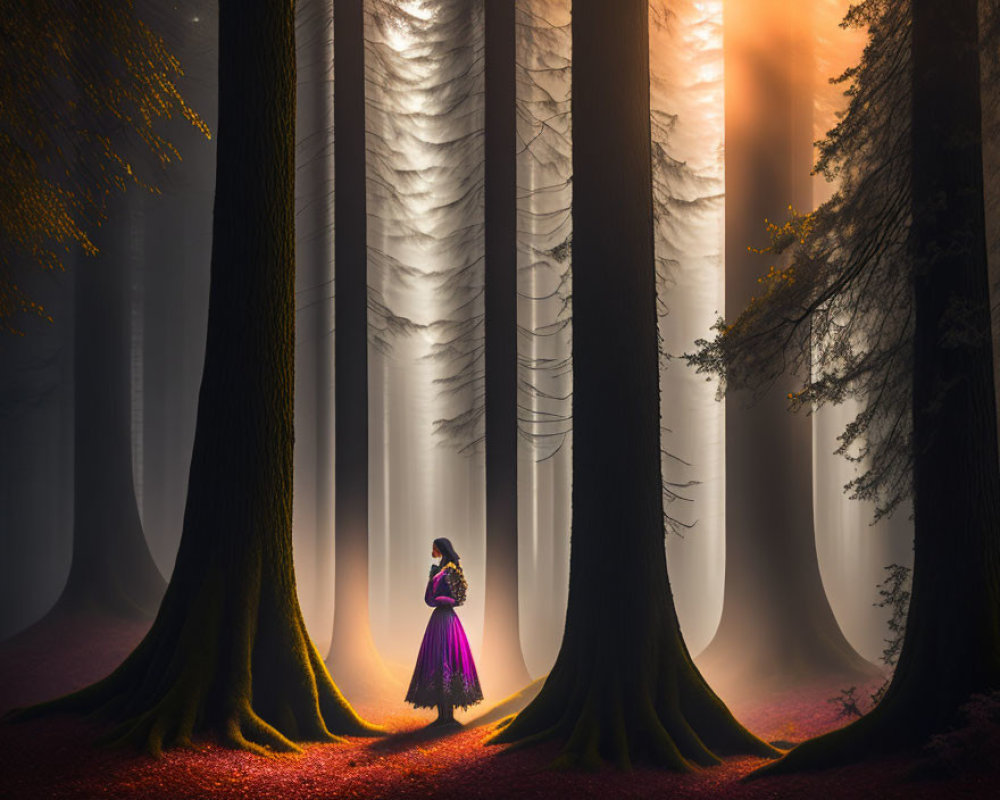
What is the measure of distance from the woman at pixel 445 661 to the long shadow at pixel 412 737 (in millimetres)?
128

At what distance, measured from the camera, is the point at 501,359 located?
13930mm

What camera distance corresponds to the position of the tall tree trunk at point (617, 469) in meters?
8.24

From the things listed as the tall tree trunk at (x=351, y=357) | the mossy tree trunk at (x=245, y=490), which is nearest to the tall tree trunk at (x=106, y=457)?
the tall tree trunk at (x=351, y=357)

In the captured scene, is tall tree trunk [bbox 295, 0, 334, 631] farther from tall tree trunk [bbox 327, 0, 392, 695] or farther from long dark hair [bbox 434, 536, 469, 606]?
long dark hair [bbox 434, 536, 469, 606]

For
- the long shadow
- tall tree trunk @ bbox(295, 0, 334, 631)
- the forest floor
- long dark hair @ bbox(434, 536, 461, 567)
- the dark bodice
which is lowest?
the long shadow

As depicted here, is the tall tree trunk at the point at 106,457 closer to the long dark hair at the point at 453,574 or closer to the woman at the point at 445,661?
the woman at the point at 445,661

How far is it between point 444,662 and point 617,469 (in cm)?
355

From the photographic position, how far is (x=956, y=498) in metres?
7.19

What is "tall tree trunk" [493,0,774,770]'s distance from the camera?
27.0ft

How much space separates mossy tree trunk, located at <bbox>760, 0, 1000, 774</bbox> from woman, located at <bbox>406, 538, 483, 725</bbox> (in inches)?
167

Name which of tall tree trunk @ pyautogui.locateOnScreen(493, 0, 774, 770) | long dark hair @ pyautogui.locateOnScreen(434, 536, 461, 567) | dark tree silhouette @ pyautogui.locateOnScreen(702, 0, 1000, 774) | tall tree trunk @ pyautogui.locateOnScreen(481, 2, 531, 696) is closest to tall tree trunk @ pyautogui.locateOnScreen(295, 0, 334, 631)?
tall tree trunk @ pyautogui.locateOnScreen(481, 2, 531, 696)

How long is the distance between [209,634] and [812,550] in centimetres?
869

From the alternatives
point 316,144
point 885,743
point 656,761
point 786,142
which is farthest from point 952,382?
point 316,144

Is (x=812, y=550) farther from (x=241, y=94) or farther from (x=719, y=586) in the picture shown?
(x=719, y=586)
